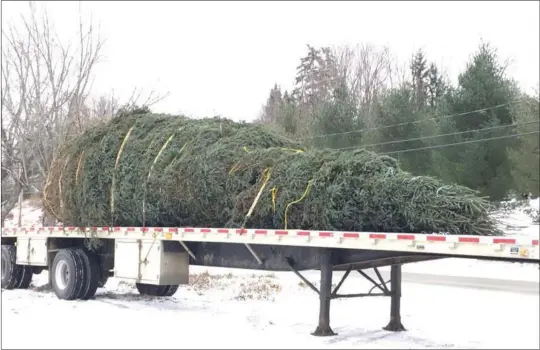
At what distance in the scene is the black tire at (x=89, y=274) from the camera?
12461mm

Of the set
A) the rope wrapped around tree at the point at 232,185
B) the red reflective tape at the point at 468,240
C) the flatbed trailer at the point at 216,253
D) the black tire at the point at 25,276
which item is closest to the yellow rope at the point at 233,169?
the rope wrapped around tree at the point at 232,185

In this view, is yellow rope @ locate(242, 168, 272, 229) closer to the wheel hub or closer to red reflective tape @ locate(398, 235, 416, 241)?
red reflective tape @ locate(398, 235, 416, 241)

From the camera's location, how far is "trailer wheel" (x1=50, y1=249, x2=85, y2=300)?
486 inches

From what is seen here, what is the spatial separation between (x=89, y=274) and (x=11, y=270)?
3064 mm

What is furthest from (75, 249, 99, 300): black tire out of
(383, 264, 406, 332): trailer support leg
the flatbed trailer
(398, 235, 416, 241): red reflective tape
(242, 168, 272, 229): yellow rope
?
(398, 235, 416, 241): red reflective tape

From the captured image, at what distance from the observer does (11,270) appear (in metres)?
14.5

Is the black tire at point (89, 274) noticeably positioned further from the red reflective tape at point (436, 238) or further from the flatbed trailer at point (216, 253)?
the red reflective tape at point (436, 238)

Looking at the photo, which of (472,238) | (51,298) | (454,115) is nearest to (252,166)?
(472,238)

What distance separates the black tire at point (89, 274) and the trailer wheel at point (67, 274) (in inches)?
2.4

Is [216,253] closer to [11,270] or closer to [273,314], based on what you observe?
[273,314]

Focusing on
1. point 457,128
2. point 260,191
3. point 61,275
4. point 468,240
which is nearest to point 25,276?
point 61,275

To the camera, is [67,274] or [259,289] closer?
[67,274]

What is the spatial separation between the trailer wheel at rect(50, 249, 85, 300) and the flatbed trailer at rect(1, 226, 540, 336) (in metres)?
0.02

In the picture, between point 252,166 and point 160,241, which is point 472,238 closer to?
point 252,166
